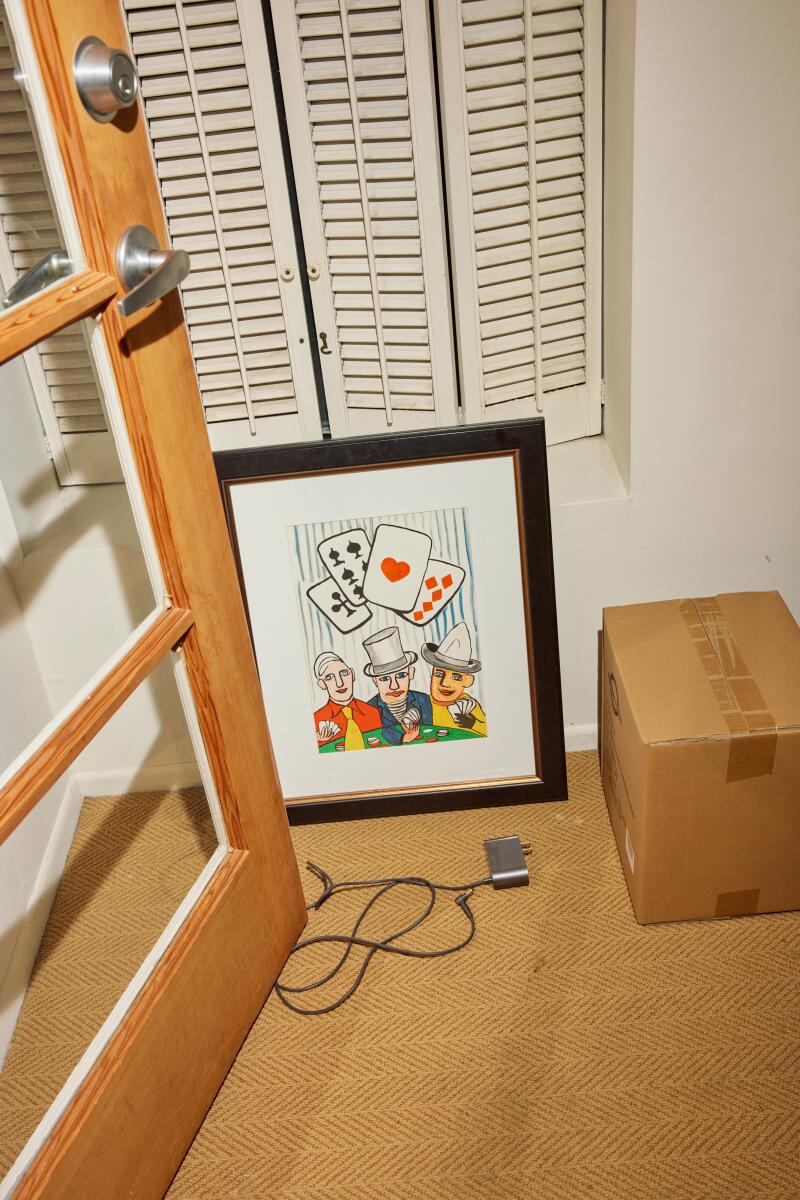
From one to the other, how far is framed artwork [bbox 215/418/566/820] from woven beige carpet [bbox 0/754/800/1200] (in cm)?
20

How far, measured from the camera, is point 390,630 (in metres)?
1.62

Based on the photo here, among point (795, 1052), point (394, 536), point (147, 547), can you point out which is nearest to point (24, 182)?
point (147, 547)

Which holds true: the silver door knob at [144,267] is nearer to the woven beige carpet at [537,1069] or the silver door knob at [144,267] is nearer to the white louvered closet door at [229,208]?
the white louvered closet door at [229,208]

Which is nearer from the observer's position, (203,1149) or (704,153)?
(203,1149)

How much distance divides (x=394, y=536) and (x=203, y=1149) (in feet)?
2.84

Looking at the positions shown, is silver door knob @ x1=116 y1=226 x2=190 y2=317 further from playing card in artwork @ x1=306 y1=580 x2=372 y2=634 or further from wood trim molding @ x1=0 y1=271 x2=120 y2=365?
playing card in artwork @ x1=306 y1=580 x2=372 y2=634

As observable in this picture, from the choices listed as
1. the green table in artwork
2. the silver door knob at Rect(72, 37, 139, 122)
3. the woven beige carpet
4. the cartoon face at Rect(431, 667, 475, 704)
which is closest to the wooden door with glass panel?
the silver door knob at Rect(72, 37, 139, 122)

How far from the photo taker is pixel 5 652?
1.03 meters

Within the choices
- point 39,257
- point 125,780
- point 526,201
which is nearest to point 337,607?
point 125,780

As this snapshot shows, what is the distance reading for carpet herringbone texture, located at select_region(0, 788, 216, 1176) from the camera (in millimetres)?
1039

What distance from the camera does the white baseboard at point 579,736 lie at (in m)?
1.83

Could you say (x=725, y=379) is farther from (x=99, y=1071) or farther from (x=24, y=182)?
(x=99, y=1071)

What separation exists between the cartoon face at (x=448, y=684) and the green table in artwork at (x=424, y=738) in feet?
0.16

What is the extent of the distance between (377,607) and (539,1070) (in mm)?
693
